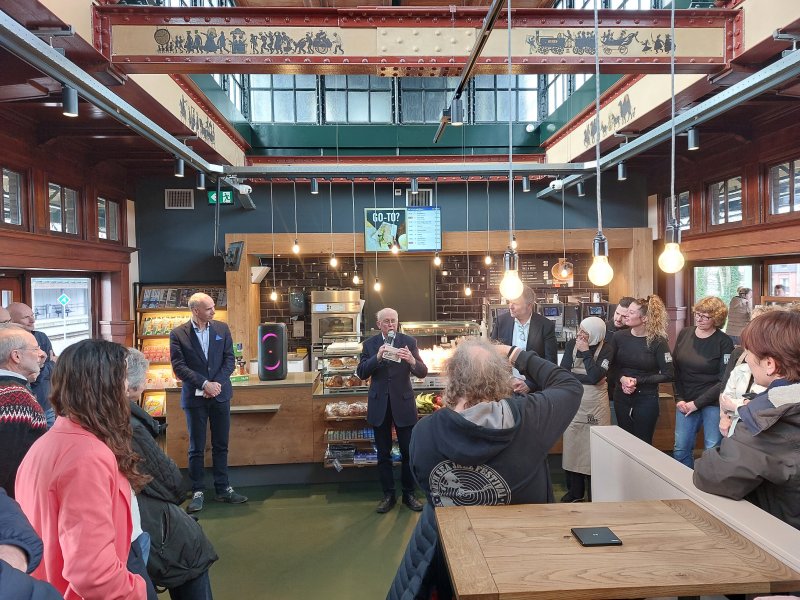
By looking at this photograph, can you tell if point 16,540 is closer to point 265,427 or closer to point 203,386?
point 203,386

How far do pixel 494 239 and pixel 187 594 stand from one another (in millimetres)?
6646

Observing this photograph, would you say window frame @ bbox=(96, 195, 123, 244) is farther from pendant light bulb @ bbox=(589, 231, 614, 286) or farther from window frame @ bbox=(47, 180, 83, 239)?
pendant light bulb @ bbox=(589, 231, 614, 286)

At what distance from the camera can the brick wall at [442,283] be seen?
29.9 feet

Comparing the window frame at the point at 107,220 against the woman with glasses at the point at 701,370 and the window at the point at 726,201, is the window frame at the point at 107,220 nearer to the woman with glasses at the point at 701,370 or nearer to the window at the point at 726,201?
the woman with glasses at the point at 701,370

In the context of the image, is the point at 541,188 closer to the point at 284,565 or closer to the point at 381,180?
the point at 381,180

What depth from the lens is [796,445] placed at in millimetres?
1694

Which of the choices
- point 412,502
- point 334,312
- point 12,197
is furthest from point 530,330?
→ point 12,197

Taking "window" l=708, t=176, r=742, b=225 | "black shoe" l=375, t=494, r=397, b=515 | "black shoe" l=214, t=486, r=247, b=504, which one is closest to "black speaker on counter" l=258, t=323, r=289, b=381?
"black shoe" l=214, t=486, r=247, b=504

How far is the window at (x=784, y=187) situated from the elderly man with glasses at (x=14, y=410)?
614cm

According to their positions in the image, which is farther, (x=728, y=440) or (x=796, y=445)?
(x=728, y=440)

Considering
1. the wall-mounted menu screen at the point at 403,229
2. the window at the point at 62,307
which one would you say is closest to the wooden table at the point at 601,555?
the window at the point at 62,307

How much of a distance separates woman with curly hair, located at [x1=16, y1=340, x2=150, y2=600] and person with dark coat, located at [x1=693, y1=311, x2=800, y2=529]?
198cm

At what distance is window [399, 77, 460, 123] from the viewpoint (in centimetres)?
959

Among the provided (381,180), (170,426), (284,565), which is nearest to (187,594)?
(284,565)
